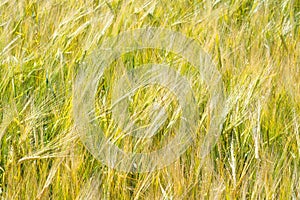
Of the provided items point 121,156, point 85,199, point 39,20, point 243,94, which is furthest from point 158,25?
point 85,199

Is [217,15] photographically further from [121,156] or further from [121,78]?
[121,156]

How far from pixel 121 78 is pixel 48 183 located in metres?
0.33

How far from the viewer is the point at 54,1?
174 centimetres

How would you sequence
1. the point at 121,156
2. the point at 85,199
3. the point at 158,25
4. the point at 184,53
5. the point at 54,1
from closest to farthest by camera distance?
the point at 85,199 < the point at 121,156 < the point at 184,53 < the point at 158,25 < the point at 54,1

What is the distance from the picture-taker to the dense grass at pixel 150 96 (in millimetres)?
1090

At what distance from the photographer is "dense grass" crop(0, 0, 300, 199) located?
3.58 ft

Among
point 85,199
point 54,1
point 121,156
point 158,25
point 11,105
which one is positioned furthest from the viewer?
point 54,1

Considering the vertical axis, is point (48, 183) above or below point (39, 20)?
below

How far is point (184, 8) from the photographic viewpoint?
1771 millimetres

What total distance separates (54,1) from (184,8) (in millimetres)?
350

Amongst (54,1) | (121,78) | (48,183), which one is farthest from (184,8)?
(48,183)

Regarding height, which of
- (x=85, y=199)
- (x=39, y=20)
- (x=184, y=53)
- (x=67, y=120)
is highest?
(x=39, y=20)

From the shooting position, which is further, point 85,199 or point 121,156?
point 121,156

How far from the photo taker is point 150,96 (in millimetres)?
1252
